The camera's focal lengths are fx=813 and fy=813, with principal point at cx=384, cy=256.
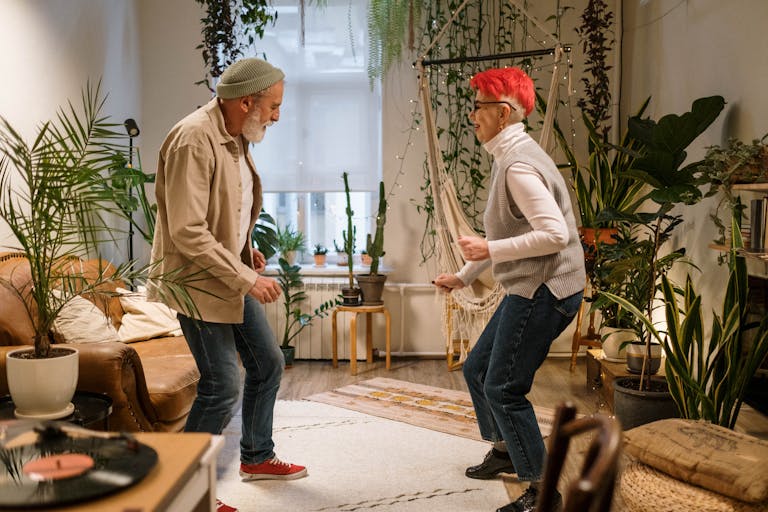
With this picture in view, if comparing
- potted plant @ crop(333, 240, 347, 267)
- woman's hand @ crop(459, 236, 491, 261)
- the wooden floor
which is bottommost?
the wooden floor

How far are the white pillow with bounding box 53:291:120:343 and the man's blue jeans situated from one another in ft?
2.91

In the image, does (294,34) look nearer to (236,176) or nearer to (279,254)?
(279,254)

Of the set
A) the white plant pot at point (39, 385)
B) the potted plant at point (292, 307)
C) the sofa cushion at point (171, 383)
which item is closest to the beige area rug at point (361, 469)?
the sofa cushion at point (171, 383)

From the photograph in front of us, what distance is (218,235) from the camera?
2477 millimetres

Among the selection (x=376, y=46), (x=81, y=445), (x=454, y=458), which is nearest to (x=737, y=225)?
(x=454, y=458)

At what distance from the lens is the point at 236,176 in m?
2.53

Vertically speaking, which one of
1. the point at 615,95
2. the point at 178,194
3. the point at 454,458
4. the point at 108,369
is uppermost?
the point at 615,95

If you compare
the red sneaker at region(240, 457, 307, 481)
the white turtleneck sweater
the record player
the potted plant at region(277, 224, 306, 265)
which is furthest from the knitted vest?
the potted plant at region(277, 224, 306, 265)

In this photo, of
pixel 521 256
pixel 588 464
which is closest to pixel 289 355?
pixel 521 256

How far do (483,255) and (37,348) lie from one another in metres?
1.27

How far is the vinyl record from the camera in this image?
1.09 metres

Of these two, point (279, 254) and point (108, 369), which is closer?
point (108, 369)

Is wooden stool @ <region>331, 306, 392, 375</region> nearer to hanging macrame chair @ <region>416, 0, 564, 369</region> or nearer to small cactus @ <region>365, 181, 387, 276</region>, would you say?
small cactus @ <region>365, 181, 387, 276</region>

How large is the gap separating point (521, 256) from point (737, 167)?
1.00 meters
